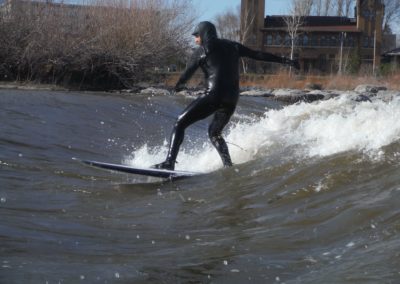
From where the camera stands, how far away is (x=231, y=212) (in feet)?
19.7

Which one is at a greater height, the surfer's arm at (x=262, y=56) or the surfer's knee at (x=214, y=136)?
the surfer's arm at (x=262, y=56)

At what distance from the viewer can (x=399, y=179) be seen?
5727 mm

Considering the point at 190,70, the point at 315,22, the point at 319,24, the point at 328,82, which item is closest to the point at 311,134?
→ the point at 190,70

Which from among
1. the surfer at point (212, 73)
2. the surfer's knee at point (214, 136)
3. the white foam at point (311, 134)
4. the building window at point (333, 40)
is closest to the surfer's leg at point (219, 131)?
the surfer's knee at point (214, 136)

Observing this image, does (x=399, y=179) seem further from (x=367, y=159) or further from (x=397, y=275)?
(x=397, y=275)

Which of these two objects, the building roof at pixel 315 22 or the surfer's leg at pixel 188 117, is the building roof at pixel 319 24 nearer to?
the building roof at pixel 315 22

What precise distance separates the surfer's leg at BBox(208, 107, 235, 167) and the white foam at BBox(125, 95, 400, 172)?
53 cm

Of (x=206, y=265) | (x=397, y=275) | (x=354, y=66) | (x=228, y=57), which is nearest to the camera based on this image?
(x=397, y=275)

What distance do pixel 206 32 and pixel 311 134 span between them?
1893mm

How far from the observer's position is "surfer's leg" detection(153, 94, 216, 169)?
816 centimetres

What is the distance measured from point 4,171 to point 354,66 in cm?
5189

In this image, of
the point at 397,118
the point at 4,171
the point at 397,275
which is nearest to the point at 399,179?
the point at 397,118

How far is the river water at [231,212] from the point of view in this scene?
421cm

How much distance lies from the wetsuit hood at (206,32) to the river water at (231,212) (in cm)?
160
